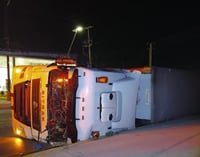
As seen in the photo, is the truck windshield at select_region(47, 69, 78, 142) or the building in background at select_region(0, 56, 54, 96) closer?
the truck windshield at select_region(47, 69, 78, 142)

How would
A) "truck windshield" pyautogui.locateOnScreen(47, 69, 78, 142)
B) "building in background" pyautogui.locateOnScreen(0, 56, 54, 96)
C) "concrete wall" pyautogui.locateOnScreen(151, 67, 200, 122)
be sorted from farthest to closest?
"building in background" pyautogui.locateOnScreen(0, 56, 54, 96), "concrete wall" pyautogui.locateOnScreen(151, 67, 200, 122), "truck windshield" pyautogui.locateOnScreen(47, 69, 78, 142)

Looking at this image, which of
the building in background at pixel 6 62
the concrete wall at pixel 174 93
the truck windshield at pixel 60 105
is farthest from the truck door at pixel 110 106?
the building in background at pixel 6 62

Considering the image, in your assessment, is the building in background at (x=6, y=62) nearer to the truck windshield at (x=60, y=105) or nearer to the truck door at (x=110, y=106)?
the truck windshield at (x=60, y=105)

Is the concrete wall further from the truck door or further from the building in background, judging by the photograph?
the building in background

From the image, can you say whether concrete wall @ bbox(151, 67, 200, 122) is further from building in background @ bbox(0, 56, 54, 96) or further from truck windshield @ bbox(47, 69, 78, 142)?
building in background @ bbox(0, 56, 54, 96)

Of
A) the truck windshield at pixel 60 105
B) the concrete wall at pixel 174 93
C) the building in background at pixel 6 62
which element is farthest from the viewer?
the building in background at pixel 6 62

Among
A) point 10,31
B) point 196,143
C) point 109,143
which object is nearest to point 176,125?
point 196,143

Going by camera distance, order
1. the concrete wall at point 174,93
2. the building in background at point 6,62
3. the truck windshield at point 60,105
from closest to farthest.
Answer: the truck windshield at point 60,105, the concrete wall at point 174,93, the building in background at point 6,62

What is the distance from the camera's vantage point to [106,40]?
183ft

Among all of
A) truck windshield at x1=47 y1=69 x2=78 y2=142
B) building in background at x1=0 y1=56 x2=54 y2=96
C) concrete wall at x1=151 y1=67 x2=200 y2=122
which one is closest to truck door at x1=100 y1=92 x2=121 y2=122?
truck windshield at x1=47 y1=69 x2=78 y2=142

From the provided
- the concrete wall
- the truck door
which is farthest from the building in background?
the truck door

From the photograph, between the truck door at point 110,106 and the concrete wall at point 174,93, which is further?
the concrete wall at point 174,93

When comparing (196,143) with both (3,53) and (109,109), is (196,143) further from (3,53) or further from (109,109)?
(3,53)

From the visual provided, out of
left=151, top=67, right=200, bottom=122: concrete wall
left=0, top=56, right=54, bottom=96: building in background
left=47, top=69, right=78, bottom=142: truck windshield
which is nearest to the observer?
left=47, top=69, right=78, bottom=142: truck windshield
